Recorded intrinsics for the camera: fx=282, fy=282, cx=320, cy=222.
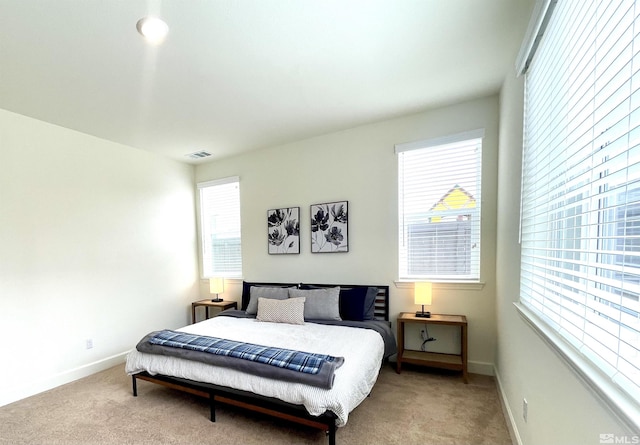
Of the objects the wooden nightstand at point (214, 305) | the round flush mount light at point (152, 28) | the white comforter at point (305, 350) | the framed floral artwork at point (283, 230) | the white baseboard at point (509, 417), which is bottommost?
the white baseboard at point (509, 417)

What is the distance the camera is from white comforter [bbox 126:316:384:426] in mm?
1798

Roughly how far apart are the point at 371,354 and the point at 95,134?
3.88 metres

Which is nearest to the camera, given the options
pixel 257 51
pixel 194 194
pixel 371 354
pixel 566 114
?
pixel 566 114

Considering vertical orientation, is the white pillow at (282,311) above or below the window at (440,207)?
below

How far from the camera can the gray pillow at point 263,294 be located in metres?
3.41

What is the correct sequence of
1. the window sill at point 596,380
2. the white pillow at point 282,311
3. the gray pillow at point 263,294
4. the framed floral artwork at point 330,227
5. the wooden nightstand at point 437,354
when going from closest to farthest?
the window sill at point 596,380, the wooden nightstand at point 437,354, the white pillow at point 282,311, the gray pillow at point 263,294, the framed floral artwork at point 330,227

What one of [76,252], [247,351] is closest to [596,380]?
[247,351]

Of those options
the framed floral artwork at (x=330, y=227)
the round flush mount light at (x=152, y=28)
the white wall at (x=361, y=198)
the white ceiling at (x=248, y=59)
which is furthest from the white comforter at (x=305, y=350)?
the round flush mount light at (x=152, y=28)

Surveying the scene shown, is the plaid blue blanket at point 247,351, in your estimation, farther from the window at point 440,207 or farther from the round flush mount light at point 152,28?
the round flush mount light at point 152,28

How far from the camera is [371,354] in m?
2.31

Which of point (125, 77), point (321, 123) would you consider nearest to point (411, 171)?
point (321, 123)

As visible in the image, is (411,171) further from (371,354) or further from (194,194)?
(194,194)

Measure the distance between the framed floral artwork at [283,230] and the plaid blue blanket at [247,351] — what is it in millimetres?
1628

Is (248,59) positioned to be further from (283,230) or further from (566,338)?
(566,338)
